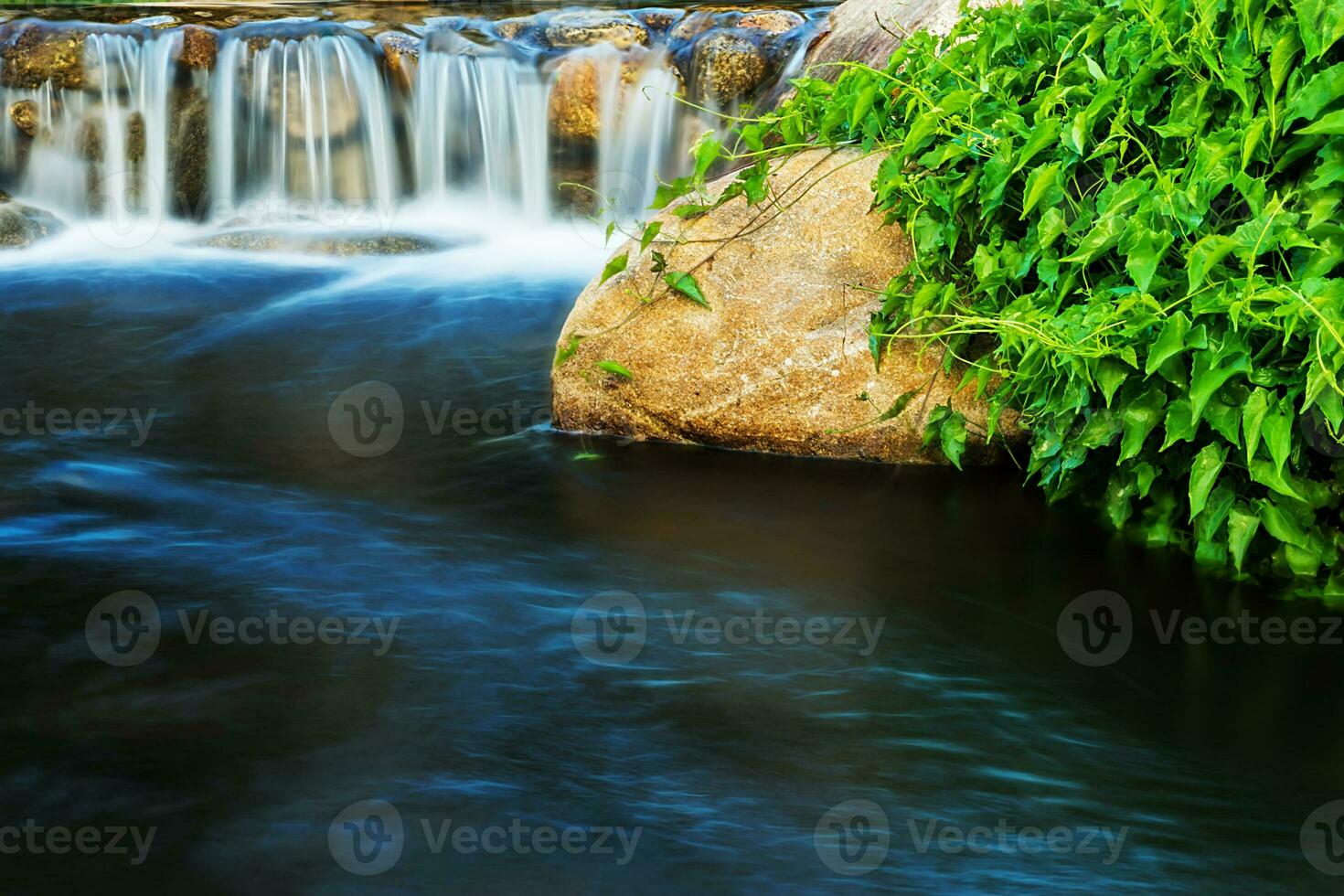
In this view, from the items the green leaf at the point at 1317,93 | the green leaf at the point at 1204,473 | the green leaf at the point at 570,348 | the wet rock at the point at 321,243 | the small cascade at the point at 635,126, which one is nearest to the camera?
the green leaf at the point at 1317,93

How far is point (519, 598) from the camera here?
386cm

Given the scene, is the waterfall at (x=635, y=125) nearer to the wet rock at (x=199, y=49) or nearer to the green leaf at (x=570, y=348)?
the wet rock at (x=199, y=49)

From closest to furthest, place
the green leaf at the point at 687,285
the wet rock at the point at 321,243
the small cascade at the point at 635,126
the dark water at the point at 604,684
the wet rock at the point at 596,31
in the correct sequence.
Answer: the dark water at the point at 604,684 < the green leaf at the point at 687,285 < the wet rock at the point at 321,243 < the small cascade at the point at 635,126 < the wet rock at the point at 596,31

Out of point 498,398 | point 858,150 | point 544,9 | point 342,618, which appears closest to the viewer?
point 342,618

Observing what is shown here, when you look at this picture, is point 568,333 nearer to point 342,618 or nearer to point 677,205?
point 677,205

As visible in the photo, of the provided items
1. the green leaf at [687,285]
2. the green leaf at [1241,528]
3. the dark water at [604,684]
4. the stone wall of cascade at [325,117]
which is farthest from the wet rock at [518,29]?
the green leaf at [1241,528]

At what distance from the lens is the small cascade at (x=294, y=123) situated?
9.84 metres

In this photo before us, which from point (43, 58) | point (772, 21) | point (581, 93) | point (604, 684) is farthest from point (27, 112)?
point (604, 684)

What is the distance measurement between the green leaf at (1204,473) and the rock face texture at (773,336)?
38.8 inches

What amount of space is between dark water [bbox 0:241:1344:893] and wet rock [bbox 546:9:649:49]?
5455 mm

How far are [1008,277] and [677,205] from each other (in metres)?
1.35

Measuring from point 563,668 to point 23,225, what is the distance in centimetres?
717

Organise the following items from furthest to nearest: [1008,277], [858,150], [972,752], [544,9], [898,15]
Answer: [544,9], [898,15], [858,150], [1008,277], [972,752]

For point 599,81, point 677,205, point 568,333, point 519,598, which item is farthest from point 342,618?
point 599,81
